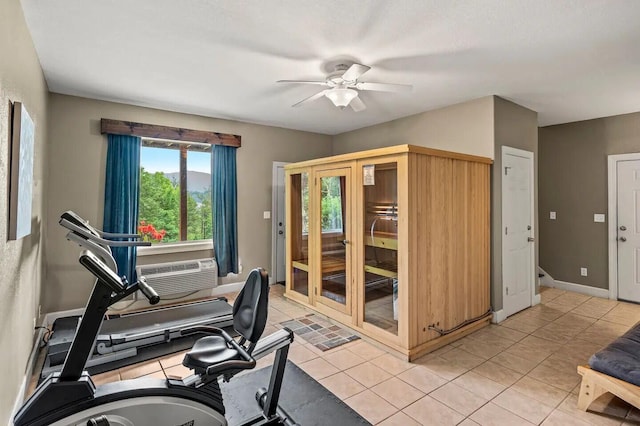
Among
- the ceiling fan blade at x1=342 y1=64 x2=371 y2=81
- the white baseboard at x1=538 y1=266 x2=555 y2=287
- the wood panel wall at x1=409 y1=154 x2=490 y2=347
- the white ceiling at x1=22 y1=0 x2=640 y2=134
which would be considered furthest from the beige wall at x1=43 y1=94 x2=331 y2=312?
the white baseboard at x1=538 y1=266 x2=555 y2=287

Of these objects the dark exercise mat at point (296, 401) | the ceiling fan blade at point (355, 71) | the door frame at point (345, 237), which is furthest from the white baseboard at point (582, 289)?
the ceiling fan blade at point (355, 71)

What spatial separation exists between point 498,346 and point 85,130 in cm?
517

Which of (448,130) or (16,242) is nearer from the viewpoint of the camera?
(16,242)

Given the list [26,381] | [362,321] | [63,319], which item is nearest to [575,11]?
[362,321]

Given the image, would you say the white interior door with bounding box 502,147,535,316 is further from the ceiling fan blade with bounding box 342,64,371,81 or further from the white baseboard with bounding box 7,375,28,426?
the white baseboard with bounding box 7,375,28,426

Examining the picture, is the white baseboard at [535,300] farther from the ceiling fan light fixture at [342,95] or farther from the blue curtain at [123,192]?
the blue curtain at [123,192]

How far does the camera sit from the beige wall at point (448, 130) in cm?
379

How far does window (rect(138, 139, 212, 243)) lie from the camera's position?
4383 mm

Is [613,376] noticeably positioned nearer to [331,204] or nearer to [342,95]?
[331,204]

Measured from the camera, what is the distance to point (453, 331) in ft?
10.7

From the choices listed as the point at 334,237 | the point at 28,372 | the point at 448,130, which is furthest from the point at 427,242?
the point at 28,372

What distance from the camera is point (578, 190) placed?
492cm

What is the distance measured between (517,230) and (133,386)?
428 centimetres

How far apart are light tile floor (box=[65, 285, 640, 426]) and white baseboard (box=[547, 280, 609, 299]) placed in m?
0.89
